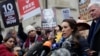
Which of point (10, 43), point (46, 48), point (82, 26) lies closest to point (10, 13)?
point (10, 43)

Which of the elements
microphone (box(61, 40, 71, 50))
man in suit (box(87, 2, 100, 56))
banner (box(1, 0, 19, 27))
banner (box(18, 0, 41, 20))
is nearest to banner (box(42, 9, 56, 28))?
banner (box(18, 0, 41, 20))

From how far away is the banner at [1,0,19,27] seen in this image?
1196 cm

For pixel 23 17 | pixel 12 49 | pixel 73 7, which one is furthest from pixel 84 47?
pixel 73 7

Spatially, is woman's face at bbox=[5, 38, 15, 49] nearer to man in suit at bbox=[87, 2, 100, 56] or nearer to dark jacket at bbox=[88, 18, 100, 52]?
man in suit at bbox=[87, 2, 100, 56]

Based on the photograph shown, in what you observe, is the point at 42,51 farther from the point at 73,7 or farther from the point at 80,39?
the point at 73,7

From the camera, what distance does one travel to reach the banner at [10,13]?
1196 centimetres

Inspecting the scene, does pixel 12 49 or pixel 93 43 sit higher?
pixel 93 43

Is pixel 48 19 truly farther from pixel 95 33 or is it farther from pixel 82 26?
pixel 95 33

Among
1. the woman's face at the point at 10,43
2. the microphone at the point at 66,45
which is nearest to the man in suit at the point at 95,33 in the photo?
the microphone at the point at 66,45

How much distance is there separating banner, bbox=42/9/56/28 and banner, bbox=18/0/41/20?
0.38 meters

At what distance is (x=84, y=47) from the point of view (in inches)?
261

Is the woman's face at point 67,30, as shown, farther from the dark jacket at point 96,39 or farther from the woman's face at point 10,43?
the woman's face at point 10,43

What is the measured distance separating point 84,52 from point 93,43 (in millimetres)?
224

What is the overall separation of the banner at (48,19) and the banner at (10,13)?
75 centimetres
